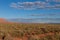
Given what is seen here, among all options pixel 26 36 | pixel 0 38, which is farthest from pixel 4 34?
pixel 26 36

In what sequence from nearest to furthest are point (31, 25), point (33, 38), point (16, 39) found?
point (33, 38), point (16, 39), point (31, 25)

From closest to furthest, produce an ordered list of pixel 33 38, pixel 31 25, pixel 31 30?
pixel 33 38 → pixel 31 30 → pixel 31 25

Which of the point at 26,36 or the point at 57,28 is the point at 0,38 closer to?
the point at 26,36

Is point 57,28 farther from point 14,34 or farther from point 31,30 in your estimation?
point 14,34

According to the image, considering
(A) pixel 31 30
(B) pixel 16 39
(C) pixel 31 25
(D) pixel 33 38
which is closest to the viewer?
(D) pixel 33 38

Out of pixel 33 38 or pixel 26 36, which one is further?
pixel 26 36

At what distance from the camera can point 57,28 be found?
17.3 m

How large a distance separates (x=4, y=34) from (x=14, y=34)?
2.64 feet

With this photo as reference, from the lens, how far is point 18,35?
52.7 ft

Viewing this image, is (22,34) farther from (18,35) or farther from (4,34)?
(4,34)

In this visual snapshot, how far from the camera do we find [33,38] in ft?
47.4

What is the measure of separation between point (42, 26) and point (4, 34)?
14.8 ft

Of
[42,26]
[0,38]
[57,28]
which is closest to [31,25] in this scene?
[42,26]

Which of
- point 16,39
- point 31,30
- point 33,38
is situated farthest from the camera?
point 31,30
